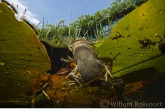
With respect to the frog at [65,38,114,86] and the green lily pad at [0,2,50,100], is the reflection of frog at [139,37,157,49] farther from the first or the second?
the green lily pad at [0,2,50,100]

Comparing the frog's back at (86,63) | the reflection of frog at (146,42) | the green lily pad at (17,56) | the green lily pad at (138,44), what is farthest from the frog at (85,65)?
the reflection of frog at (146,42)

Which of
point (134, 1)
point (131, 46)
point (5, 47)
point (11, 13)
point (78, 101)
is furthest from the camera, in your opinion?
point (134, 1)

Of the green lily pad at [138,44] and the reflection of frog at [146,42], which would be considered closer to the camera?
the green lily pad at [138,44]

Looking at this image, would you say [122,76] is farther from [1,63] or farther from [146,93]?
[1,63]

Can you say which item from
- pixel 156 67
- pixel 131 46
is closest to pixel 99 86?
pixel 131 46

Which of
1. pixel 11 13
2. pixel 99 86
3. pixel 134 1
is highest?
pixel 134 1

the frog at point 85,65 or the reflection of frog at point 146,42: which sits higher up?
the reflection of frog at point 146,42

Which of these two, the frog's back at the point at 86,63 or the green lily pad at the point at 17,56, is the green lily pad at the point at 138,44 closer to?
the frog's back at the point at 86,63
